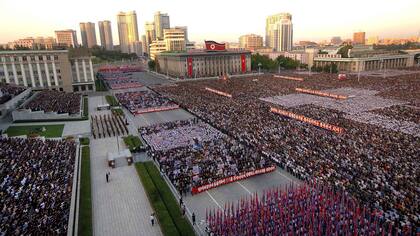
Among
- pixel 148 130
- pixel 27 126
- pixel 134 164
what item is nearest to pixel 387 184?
pixel 134 164

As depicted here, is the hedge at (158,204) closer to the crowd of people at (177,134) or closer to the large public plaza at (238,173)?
the large public plaza at (238,173)

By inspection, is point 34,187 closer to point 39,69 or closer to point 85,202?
point 85,202

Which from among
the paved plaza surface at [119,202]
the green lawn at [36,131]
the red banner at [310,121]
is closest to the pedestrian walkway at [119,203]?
the paved plaza surface at [119,202]

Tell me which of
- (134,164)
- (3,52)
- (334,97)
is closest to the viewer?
(134,164)

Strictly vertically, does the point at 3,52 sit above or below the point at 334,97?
above

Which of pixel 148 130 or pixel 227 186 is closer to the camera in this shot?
pixel 227 186

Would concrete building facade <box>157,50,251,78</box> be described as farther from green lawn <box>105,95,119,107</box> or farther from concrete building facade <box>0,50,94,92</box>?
green lawn <box>105,95,119,107</box>

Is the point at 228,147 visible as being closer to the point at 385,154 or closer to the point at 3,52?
the point at 385,154
